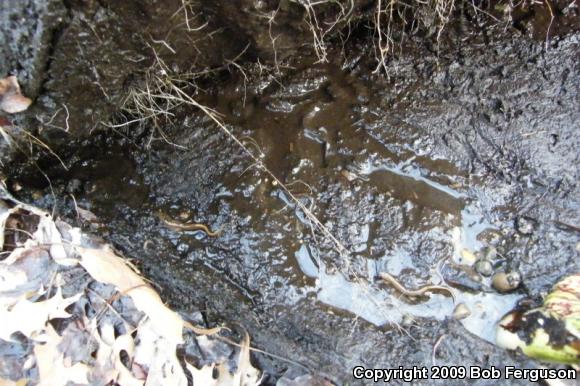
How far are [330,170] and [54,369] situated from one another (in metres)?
1.73

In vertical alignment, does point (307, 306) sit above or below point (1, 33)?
below

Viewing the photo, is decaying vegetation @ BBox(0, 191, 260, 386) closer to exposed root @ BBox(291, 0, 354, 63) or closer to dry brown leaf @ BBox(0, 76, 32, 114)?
dry brown leaf @ BBox(0, 76, 32, 114)

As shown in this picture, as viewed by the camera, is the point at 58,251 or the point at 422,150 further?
the point at 422,150

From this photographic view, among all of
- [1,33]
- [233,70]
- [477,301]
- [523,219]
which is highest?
[1,33]

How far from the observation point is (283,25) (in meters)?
2.70

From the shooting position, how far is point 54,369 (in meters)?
2.40

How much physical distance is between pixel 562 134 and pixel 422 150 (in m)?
0.77

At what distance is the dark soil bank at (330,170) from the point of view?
8.72 ft

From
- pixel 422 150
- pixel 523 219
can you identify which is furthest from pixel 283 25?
pixel 523 219

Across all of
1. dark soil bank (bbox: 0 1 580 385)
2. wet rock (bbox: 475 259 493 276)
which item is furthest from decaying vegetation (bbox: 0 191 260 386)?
wet rock (bbox: 475 259 493 276)

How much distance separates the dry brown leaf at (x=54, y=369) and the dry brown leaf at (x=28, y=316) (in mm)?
95

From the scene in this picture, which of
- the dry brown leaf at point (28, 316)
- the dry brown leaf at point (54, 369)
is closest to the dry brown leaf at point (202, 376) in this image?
the dry brown leaf at point (54, 369)

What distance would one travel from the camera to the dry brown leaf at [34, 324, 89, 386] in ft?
7.83

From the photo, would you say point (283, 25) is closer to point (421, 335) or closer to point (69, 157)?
point (69, 157)
